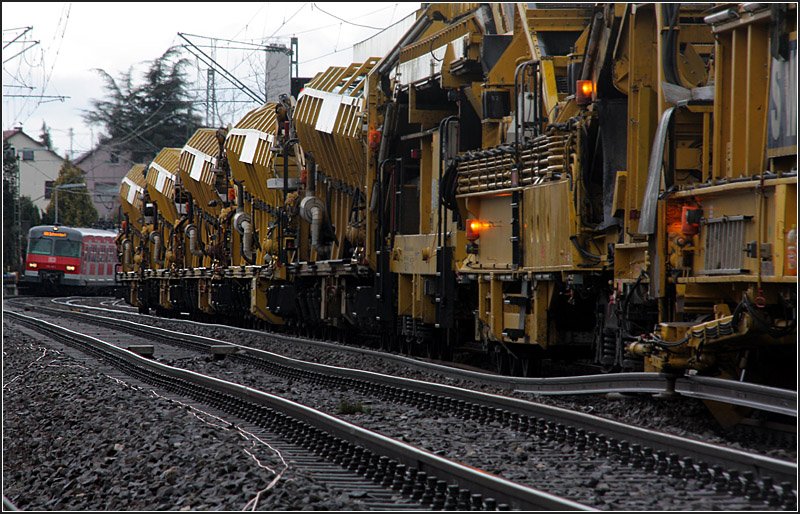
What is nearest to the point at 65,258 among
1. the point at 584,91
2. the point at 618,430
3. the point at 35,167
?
the point at 35,167

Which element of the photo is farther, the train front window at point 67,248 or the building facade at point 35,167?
the building facade at point 35,167

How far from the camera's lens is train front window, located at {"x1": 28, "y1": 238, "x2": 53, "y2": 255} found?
2138 inches

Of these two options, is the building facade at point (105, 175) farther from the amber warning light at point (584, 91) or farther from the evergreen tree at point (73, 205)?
the amber warning light at point (584, 91)

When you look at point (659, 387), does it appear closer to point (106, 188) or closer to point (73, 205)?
point (73, 205)

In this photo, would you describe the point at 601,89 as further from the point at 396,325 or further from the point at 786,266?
the point at 396,325

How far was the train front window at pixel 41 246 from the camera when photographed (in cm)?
5431

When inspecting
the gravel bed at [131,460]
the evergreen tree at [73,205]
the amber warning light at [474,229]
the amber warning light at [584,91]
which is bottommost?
the gravel bed at [131,460]

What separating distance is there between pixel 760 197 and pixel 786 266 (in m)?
0.53

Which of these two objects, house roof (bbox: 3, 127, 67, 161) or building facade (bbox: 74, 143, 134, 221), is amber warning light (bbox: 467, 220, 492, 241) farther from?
house roof (bbox: 3, 127, 67, 161)

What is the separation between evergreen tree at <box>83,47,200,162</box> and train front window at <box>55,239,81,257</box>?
834 inches

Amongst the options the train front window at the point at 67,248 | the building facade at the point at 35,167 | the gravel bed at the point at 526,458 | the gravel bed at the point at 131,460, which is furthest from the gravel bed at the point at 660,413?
the building facade at the point at 35,167

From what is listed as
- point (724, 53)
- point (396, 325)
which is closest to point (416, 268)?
point (396, 325)

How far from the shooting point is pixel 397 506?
21.6ft

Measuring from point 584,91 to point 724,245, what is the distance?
2.96 metres
